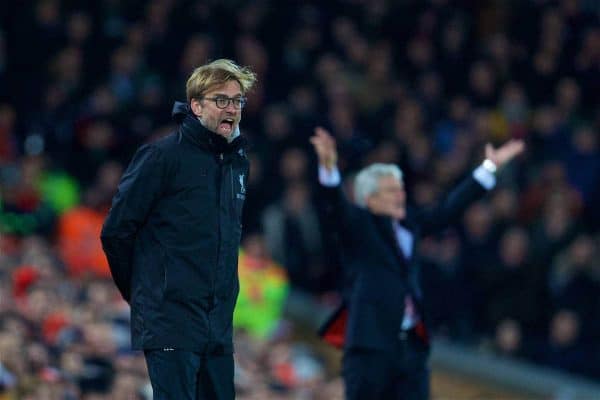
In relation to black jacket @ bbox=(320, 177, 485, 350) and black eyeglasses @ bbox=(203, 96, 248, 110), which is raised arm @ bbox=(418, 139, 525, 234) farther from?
black eyeglasses @ bbox=(203, 96, 248, 110)

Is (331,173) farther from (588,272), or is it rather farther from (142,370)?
(588,272)

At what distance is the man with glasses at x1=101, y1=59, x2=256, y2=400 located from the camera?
546 cm

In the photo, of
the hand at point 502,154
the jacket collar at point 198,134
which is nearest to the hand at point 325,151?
the hand at point 502,154

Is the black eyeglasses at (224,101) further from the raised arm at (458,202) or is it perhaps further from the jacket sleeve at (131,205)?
the raised arm at (458,202)

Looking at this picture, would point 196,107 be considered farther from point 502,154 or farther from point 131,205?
point 502,154

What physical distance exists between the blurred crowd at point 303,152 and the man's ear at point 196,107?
394cm

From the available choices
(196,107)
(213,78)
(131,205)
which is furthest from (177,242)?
(213,78)

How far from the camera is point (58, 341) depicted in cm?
948

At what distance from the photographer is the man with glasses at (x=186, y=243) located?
17.9ft

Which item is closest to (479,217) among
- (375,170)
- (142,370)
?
(142,370)

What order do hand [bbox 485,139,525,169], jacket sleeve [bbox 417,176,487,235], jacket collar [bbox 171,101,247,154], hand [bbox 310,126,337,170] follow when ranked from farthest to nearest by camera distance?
hand [bbox 485,139,525,169], jacket sleeve [bbox 417,176,487,235], hand [bbox 310,126,337,170], jacket collar [bbox 171,101,247,154]

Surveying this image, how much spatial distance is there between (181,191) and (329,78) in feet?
29.9

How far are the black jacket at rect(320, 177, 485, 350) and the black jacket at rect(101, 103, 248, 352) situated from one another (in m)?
1.96

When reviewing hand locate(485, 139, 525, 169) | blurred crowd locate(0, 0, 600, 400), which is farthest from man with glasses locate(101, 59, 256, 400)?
blurred crowd locate(0, 0, 600, 400)
